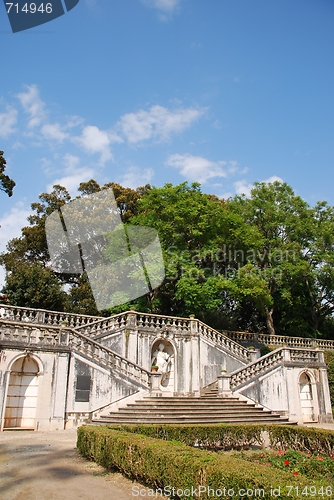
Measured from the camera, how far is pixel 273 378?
20.8 meters

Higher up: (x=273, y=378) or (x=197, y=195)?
(x=197, y=195)

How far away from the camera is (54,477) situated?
26.2ft

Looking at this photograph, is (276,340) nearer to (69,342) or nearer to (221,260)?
(221,260)

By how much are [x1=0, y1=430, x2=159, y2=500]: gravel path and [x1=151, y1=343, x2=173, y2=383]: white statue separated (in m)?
10.8

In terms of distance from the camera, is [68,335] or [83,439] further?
[68,335]

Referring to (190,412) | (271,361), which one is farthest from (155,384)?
(271,361)

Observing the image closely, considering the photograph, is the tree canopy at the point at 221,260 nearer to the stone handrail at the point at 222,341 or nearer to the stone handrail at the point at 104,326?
the stone handrail at the point at 222,341

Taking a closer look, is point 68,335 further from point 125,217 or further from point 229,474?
point 125,217

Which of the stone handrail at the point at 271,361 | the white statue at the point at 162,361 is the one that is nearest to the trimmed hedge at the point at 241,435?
the stone handrail at the point at 271,361

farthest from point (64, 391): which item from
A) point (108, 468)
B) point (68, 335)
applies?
point (108, 468)

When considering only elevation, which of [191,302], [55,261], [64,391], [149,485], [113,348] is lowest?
[149,485]

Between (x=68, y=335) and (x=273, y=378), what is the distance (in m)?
10.7

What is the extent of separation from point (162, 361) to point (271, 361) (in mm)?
5827

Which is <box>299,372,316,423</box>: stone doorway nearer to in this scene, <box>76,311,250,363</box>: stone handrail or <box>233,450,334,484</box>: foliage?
<box>76,311,250,363</box>: stone handrail
